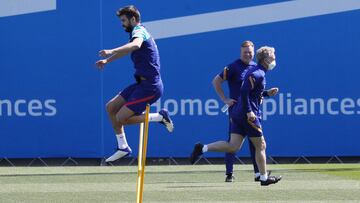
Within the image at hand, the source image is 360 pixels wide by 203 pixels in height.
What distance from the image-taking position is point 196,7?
60.4 ft

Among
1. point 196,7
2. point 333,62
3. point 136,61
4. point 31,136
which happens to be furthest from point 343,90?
point 136,61

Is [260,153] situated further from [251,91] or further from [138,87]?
[138,87]

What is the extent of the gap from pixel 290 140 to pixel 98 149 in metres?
3.51

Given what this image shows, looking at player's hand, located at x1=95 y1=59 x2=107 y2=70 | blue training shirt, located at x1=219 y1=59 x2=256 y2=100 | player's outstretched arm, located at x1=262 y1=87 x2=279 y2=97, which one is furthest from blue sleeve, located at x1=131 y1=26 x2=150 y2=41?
blue training shirt, located at x1=219 y1=59 x2=256 y2=100

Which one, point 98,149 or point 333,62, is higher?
point 333,62

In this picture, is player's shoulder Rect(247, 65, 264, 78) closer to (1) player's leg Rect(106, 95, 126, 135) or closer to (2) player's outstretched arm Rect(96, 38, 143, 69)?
(1) player's leg Rect(106, 95, 126, 135)

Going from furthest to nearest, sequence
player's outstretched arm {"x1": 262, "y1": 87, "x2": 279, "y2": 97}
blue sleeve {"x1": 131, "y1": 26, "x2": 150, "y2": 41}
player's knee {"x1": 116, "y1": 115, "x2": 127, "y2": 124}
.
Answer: player's outstretched arm {"x1": 262, "y1": 87, "x2": 279, "y2": 97} → player's knee {"x1": 116, "y1": 115, "x2": 127, "y2": 124} → blue sleeve {"x1": 131, "y1": 26, "x2": 150, "y2": 41}

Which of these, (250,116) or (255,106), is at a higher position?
(255,106)

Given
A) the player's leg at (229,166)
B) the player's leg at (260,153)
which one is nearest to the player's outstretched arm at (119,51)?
the player's leg at (260,153)

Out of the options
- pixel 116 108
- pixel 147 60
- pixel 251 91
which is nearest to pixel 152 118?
pixel 116 108

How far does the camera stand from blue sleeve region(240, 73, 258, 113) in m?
12.3

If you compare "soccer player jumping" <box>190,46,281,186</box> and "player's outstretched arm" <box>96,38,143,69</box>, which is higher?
"player's outstretched arm" <box>96,38,143,69</box>

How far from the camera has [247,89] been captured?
12359 millimetres

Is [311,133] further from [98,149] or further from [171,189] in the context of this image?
[171,189]
